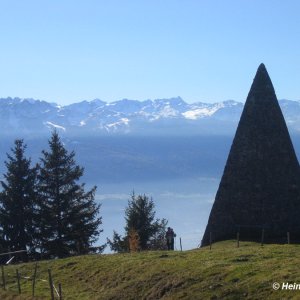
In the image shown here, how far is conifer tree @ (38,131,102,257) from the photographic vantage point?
46.5 metres

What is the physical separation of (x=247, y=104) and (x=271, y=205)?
6201 mm

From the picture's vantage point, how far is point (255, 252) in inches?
1050

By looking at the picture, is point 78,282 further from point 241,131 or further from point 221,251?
point 241,131

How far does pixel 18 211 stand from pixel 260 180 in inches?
774

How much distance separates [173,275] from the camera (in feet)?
78.9

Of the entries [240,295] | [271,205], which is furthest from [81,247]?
[240,295]

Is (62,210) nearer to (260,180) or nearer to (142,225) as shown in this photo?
(142,225)

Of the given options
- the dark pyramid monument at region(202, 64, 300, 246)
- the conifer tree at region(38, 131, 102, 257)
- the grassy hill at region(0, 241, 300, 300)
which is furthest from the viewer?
the conifer tree at region(38, 131, 102, 257)

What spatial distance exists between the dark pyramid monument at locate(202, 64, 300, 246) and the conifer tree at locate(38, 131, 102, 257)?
13.4 meters

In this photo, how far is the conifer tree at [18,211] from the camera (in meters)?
47.1
